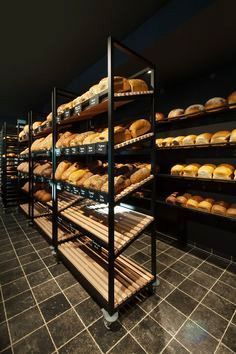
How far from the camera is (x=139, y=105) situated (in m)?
3.50

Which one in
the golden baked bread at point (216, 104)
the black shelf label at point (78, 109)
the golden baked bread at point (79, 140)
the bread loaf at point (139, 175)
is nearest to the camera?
the bread loaf at point (139, 175)

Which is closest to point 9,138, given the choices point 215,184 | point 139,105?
point 139,105

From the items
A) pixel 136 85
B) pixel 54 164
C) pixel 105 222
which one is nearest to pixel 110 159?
pixel 136 85

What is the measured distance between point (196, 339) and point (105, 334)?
2.18 feet

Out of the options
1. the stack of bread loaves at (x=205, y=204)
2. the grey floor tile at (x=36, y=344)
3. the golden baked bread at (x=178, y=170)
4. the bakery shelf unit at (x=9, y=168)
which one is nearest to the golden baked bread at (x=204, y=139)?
the golden baked bread at (x=178, y=170)

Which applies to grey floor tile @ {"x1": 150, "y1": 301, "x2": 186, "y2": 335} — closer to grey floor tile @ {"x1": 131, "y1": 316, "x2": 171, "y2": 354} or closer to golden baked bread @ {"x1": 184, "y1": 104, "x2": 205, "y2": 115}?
grey floor tile @ {"x1": 131, "y1": 316, "x2": 171, "y2": 354}

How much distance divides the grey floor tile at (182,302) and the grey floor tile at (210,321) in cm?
5

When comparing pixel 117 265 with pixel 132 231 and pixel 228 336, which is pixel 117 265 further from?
pixel 228 336

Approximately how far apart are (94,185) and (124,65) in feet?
5.79

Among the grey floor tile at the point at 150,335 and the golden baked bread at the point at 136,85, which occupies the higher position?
the golden baked bread at the point at 136,85

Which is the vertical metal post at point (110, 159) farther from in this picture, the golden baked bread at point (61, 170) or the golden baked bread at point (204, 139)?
the golden baked bread at point (204, 139)

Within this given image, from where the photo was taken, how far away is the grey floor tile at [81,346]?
1.25m

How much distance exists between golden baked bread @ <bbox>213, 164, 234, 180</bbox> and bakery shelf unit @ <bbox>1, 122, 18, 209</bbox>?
4671 millimetres

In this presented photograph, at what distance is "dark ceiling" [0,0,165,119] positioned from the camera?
1895mm
